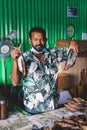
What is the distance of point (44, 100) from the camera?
110 inches

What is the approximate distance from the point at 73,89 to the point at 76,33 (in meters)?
1.36

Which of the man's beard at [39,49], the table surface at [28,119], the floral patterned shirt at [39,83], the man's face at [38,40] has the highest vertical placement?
the man's face at [38,40]

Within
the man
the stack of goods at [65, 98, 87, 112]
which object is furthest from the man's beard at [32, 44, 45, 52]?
the stack of goods at [65, 98, 87, 112]

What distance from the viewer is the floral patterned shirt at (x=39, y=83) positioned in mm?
2750

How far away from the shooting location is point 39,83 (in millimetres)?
2777

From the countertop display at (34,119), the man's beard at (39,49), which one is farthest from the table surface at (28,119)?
the man's beard at (39,49)

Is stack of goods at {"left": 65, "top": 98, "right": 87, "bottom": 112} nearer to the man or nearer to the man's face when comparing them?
the man

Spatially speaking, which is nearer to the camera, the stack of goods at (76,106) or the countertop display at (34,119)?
the countertop display at (34,119)

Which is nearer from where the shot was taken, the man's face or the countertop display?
the countertop display

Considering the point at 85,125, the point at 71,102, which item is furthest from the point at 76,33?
the point at 85,125

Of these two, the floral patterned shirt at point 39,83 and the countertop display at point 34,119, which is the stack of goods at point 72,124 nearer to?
the countertop display at point 34,119

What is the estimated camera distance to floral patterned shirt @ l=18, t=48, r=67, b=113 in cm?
275

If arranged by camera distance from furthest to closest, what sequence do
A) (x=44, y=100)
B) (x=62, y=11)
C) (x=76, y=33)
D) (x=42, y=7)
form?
(x=76, y=33) → (x=62, y=11) → (x=42, y=7) → (x=44, y=100)

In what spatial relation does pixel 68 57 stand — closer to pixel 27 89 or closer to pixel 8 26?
pixel 27 89
